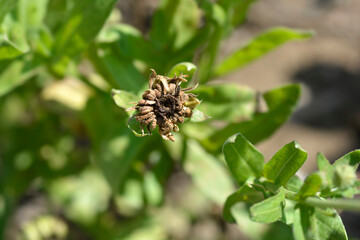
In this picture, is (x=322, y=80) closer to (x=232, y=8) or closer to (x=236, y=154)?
(x=232, y=8)

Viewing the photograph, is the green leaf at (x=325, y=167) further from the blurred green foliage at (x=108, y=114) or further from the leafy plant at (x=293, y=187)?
the blurred green foliage at (x=108, y=114)

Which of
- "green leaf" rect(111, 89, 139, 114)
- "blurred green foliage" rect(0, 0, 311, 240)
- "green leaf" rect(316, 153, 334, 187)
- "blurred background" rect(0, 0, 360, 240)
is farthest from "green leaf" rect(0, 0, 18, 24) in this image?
"green leaf" rect(316, 153, 334, 187)

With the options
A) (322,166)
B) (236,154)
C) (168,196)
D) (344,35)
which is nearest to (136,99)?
(236,154)

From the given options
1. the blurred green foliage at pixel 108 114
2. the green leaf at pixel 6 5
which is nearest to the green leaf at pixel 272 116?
the blurred green foliage at pixel 108 114

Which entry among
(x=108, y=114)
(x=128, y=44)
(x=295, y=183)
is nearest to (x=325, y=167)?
(x=295, y=183)

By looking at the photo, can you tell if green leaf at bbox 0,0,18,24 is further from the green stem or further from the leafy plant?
the green stem

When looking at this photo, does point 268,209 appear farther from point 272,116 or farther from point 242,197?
point 272,116

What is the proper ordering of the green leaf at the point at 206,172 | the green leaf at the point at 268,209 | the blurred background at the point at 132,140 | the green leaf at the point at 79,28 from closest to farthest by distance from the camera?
the green leaf at the point at 268,209, the green leaf at the point at 79,28, the green leaf at the point at 206,172, the blurred background at the point at 132,140
